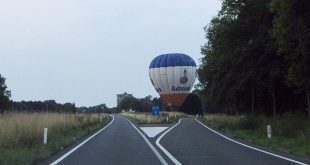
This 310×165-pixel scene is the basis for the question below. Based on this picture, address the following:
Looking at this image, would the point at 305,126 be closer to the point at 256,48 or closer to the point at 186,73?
the point at 256,48

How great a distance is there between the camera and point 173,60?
80375 millimetres

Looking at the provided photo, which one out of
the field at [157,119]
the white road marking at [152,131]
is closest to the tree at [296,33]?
the white road marking at [152,131]

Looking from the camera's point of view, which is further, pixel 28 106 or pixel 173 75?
pixel 173 75

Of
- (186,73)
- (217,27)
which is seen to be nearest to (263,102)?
(217,27)

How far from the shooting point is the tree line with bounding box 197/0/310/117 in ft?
94.4

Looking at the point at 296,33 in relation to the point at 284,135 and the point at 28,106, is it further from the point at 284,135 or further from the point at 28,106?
the point at 28,106

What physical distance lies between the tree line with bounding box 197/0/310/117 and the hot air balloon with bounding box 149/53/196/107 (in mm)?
30381

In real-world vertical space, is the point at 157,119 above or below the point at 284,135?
above

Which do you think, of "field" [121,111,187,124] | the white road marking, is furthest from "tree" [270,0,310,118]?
"field" [121,111,187,124]

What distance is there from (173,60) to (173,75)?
7.05ft

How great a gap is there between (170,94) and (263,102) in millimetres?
34705

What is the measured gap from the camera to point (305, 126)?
29578mm

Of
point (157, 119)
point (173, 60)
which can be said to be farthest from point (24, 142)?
point (173, 60)

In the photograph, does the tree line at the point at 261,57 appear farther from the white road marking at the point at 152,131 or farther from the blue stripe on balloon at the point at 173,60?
the blue stripe on balloon at the point at 173,60
